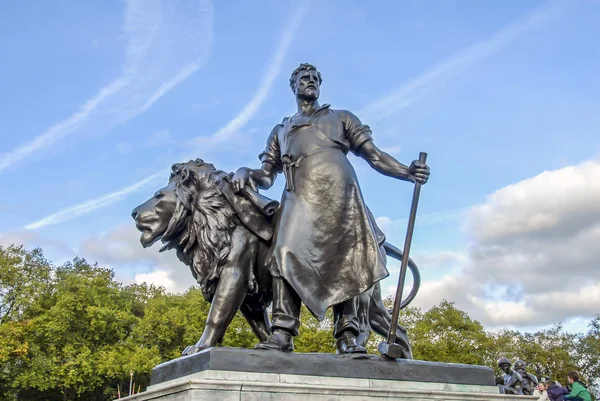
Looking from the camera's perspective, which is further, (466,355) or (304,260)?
(466,355)

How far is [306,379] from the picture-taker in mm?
4977

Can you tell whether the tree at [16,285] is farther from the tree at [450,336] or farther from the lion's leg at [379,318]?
the lion's leg at [379,318]

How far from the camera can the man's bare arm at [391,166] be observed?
6.02 m

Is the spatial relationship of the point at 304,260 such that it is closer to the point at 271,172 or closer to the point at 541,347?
the point at 271,172

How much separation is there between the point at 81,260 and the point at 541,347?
3191cm

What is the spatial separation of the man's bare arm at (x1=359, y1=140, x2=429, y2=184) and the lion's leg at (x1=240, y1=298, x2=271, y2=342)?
1778mm

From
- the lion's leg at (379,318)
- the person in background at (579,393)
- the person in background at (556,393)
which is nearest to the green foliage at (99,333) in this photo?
the person in background at (556,393)

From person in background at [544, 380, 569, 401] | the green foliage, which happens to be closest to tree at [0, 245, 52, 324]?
the green foliage

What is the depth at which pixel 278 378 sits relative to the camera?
194 inches

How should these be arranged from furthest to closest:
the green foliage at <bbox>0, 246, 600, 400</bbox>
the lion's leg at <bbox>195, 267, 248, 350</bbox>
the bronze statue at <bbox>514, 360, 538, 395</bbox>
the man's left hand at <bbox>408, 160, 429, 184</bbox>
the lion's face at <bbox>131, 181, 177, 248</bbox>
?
1. the green foliage at <bbox>0, 246, 600, 400</bbox>
2. the bronze statue at <bbox>514, 360, 538, 395</bbox>
3. the lion's face at <bbox>131, 181, 177, 248</bbox>
4. the man's left hand at <bbox>408, 160, 429, 184</bbox>
5. the lion's leg at <bbox>195, 267, 248, 350</bbox>

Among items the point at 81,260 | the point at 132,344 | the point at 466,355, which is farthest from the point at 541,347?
the point at 81,260

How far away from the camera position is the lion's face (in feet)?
20.9

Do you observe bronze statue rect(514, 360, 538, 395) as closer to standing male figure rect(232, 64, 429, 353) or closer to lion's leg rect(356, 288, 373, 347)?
lion's leg rect(356, 288, 373, 347)

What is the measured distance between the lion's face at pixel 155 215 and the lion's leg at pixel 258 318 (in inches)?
43.1
